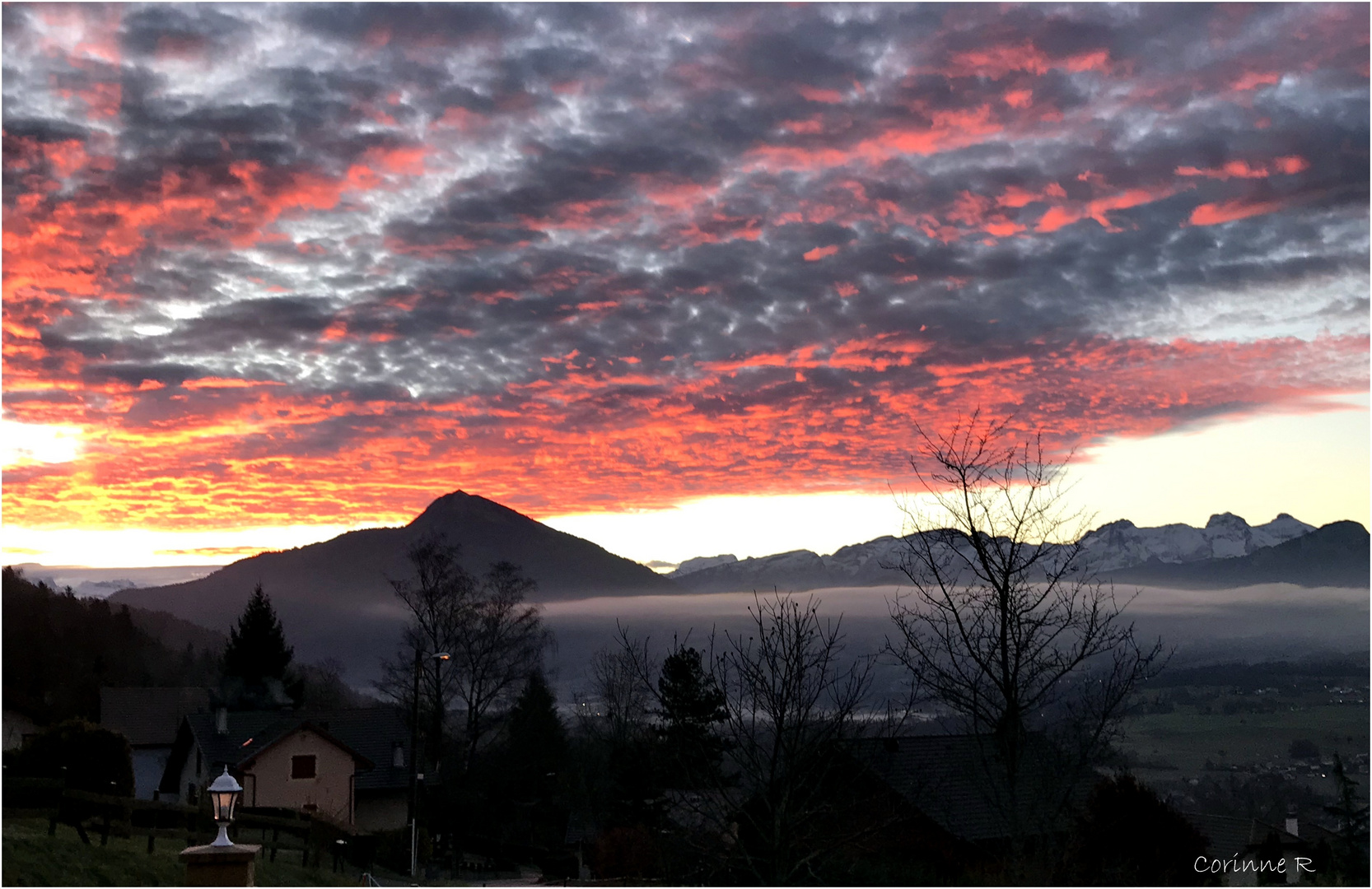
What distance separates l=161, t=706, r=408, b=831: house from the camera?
44.3 m

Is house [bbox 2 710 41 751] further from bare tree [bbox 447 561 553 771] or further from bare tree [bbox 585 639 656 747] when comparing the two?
bare tree [bbox 585 639 656 747]

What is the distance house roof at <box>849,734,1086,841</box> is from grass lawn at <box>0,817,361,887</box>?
39.7 ft

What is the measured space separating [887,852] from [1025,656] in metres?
11.7

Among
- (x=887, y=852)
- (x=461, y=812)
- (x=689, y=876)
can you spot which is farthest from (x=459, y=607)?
(x=689, y=876)

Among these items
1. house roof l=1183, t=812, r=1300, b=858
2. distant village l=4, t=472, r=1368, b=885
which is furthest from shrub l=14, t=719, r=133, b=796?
house roof l=1183, t=812, r=1300, b=858

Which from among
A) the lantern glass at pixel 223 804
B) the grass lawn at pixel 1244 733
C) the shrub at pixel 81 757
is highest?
the lantern glass at pixel 223 804

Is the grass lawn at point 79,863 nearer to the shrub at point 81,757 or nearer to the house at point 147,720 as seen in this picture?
the shrub at point 81,757

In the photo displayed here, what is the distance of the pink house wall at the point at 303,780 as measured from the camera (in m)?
44.2

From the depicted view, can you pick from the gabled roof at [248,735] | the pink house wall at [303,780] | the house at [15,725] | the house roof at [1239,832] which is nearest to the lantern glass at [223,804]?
the house roof at [1239,832]

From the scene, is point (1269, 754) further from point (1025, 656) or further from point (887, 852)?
point (1025, 656)

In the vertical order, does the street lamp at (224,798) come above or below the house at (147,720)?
above

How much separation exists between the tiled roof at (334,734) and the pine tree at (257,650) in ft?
55.8

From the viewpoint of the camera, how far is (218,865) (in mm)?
10992

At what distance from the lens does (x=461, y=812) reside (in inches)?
1832
